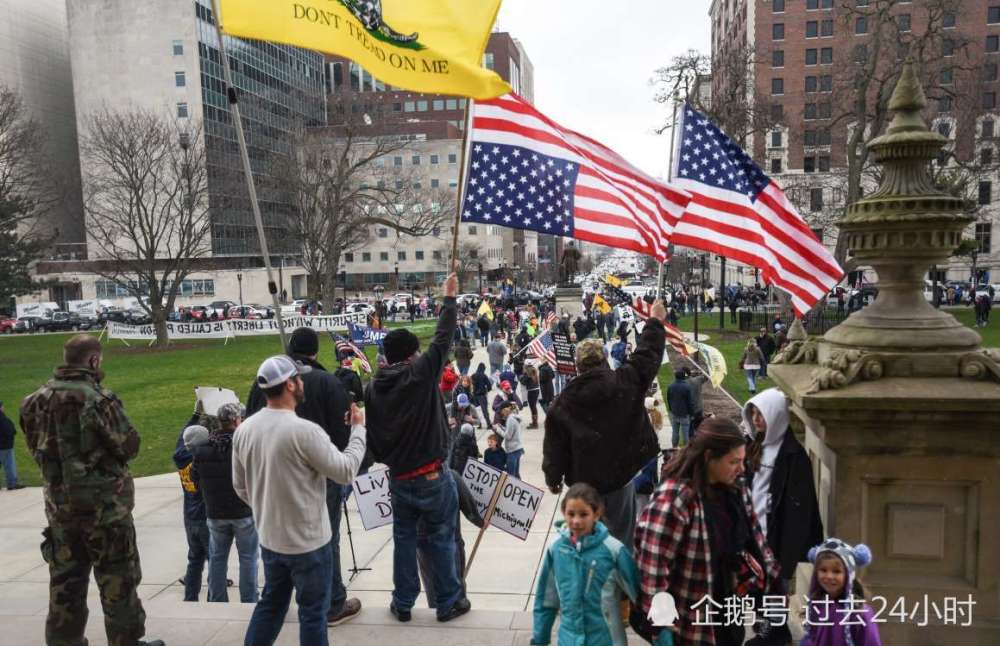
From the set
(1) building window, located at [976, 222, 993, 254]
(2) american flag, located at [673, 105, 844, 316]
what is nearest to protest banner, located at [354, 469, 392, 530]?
(2) american flag, located at [673, 105, 844, 316]

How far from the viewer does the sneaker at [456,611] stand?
4.96 metres

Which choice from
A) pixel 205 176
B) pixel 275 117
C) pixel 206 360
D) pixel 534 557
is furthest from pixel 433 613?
pixel 275 117

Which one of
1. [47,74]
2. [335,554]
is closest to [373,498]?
[335,554]

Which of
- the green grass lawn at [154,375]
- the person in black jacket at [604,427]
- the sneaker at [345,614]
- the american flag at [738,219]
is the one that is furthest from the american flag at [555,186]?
the green grass lawn at [154,375]

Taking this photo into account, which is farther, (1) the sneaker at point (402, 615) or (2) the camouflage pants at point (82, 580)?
(1) the sneaker at point (402, 615)

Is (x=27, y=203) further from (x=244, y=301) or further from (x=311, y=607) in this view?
(x=311, y=607)

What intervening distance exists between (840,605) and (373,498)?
3848mm

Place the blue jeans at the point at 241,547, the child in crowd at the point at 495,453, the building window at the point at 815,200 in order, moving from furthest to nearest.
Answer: the building window at the point at 815,200 < the child in crowd at the point at 495,453 < the blue jeans at the point at 241,547

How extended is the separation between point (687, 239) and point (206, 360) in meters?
28.5

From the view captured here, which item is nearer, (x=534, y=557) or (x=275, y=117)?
(x=534, y=557)

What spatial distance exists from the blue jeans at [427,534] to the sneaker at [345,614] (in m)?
0.31

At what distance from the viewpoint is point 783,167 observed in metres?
68.9

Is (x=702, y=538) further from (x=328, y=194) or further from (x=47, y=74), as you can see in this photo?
(x=47, y=74)

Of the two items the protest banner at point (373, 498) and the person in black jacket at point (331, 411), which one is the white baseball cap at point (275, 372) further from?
the protest banner at point (373, 498)
